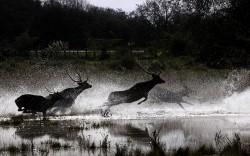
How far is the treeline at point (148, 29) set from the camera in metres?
42.8

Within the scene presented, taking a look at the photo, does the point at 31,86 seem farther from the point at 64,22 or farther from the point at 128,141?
the point at 64,22

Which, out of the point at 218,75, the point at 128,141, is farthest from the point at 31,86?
the point at 128,141

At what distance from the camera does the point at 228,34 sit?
42.9 metres

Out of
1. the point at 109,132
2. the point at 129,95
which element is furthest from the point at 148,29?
the point at 109,132

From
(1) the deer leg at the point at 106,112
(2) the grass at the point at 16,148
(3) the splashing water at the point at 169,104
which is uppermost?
(2) the grass at the point at 16,148

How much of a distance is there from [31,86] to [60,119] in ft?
44.7

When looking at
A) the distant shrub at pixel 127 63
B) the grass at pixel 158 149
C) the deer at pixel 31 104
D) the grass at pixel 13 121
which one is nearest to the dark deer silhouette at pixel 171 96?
the deer at pixel 31 104

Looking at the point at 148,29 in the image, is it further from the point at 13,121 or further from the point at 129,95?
the point at 13,121

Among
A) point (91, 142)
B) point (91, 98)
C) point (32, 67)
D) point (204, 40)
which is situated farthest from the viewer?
point (204, 40)

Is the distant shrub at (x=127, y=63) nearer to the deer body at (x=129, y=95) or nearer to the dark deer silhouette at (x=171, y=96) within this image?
the dark deer silhouette at (x=171, y=96)

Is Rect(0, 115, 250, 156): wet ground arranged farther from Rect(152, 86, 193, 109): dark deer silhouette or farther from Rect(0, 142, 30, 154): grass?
Rect(152, 86, 193, 109): dark deer silhouette

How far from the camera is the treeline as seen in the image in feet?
140

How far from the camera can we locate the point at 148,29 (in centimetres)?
8256

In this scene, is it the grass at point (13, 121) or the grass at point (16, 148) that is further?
the grass at point (13, 121)
